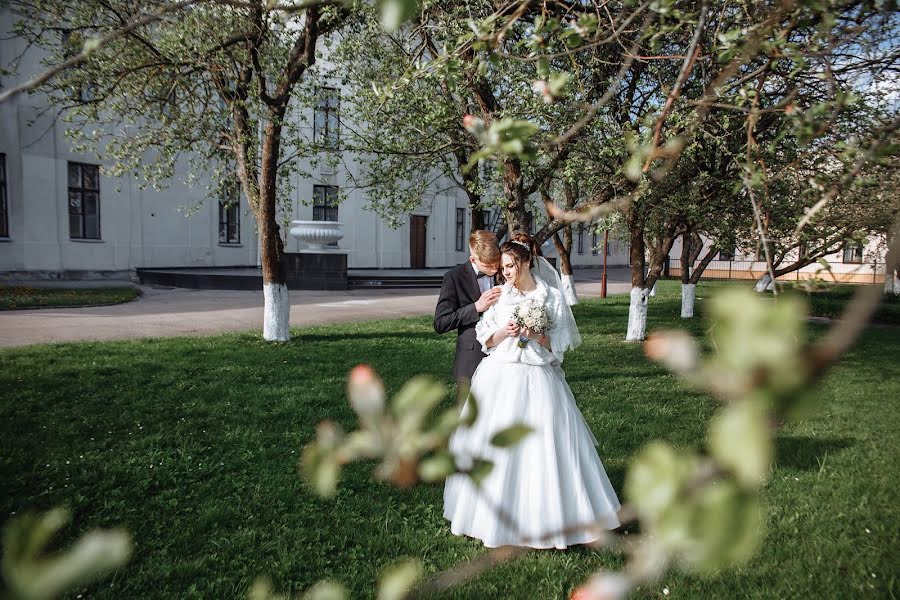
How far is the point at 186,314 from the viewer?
13398mm

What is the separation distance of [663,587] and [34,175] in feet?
75.3

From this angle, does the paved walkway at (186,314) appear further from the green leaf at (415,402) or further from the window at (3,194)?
the green leaf at (415,402)

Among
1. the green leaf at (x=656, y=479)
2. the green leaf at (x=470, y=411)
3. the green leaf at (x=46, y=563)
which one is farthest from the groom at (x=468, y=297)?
the green leaf at (x=46, y=563)

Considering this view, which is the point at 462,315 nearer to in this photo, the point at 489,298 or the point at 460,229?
the point at 489,298

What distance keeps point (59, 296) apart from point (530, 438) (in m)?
15.4

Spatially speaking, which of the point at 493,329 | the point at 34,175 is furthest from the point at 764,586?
the point at 34,175

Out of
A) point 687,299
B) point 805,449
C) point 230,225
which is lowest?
point 805,449

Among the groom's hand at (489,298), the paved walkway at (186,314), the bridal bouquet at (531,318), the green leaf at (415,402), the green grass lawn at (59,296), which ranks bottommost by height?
the paved walkway at (186,314)

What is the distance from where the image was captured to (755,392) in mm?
512

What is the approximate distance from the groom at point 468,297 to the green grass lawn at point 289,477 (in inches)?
45.1

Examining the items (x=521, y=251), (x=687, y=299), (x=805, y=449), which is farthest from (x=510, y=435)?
(x=687, y=299)

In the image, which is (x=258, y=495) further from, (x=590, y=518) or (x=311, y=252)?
(x=311, y=252)

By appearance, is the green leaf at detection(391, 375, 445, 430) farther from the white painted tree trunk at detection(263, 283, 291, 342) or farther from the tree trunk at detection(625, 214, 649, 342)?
the tree trunk at detection(625, 214, 649, 342)

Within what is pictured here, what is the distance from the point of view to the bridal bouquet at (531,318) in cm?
421
